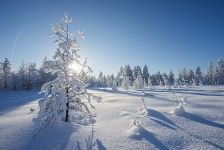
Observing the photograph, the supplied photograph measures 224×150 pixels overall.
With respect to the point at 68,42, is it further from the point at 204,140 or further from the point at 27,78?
the point at 27,78

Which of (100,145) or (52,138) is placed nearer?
(100,145)

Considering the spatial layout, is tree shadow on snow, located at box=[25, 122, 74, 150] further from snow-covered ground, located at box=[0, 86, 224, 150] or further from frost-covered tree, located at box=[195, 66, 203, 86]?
frost-covered tree, located at box=[195, 66, 203, 86]

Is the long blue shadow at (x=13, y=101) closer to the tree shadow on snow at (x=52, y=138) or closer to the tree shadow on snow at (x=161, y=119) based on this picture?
the tree shadow on snow at (x=52, y=138)

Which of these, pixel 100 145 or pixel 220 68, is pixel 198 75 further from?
pixel 100 145

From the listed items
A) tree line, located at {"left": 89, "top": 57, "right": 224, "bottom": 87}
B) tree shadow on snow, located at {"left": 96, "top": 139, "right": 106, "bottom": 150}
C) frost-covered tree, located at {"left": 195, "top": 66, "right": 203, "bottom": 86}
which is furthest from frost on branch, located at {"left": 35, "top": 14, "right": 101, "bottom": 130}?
frost-covered tree, located at {"left": 195, "top": 66, "right": 203, "bottom": 86}

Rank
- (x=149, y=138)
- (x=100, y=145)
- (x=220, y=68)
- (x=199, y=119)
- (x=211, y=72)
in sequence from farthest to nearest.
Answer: (x=211, y=72), (x=220, y=68), (x=199, y=119), (x=149, y=138), (x=100, y=145)

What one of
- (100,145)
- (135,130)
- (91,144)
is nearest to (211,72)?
(135,130)

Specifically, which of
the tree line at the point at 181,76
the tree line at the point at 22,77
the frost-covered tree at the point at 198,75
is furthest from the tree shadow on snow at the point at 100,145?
the frost-covered tree at the point at 198,75

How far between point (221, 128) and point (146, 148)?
6060 mm

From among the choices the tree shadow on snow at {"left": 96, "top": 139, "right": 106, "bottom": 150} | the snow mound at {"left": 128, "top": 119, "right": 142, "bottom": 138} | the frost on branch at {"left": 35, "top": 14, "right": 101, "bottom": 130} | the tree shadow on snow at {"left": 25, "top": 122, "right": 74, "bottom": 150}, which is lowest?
the tree shadow on snow at {"left": 96, "top": 139, "right": 106, "bottom": 150}

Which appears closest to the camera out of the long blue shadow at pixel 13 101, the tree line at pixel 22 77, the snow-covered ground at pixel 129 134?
the snow-covered ground at pixel 129 134

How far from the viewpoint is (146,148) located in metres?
13.0

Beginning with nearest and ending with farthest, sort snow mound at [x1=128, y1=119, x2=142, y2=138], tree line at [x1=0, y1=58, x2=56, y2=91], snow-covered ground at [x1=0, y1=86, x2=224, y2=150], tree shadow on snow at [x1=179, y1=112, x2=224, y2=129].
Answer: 1. snow-covered ground at [x1=0, y1=86, x2=224, y2=150]
2. snow mound at [x1=128, y1=119, x2=142, y2=138]
3. tree shadow on snow at [x1=179, y1=112, x2=224, y2=129]
4. tree line at [x1=0, y1=58, x2=56, y2=91]

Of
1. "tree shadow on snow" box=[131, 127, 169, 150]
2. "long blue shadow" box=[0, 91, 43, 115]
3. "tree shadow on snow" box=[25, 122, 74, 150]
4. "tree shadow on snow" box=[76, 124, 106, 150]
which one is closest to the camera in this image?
"tree shadow on snow" box=[131, 127, 169, 150]
